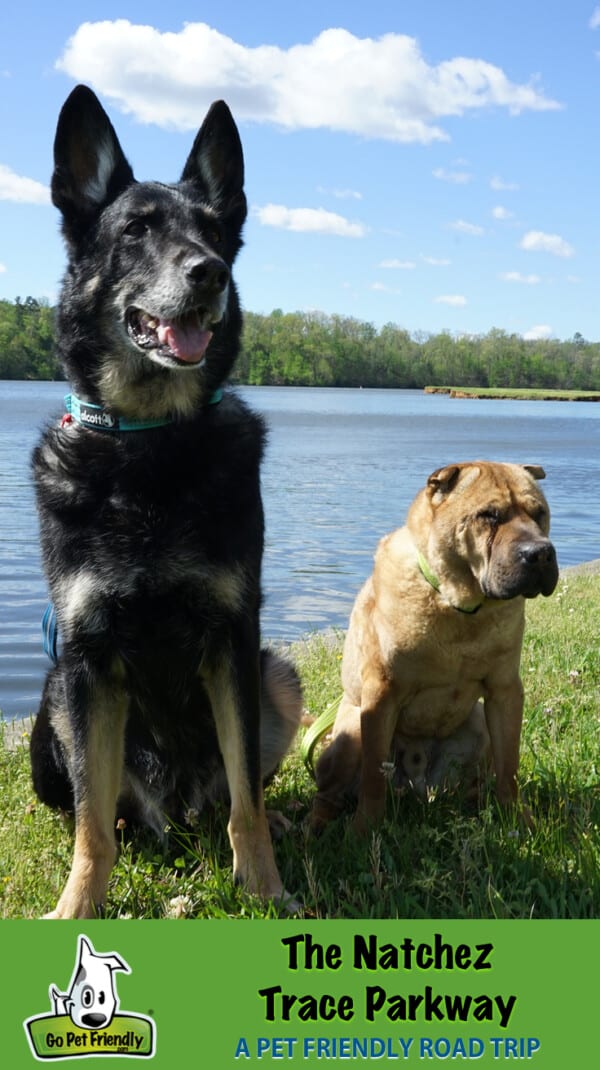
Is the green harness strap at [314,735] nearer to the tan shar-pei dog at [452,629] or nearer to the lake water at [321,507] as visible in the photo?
the tan shar-pei dog at [452,629]

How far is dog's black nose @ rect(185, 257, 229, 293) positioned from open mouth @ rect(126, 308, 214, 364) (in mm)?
113

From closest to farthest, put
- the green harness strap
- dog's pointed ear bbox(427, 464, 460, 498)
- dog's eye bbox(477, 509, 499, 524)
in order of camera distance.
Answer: dog's eye bbox(477, 509, 499, 524) → dog's pointed ear bbox(427, 464, 460, 498) → the green harness strap

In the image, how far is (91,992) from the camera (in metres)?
2.69

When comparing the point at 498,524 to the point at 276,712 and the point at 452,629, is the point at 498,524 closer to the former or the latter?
the point at 452,629

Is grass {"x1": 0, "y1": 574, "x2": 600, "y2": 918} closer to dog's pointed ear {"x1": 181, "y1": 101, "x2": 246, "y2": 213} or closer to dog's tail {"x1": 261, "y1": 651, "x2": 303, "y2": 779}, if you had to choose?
dog's tail {"x1": 261, "y1": 651, "x2": 303, "y2": 779}

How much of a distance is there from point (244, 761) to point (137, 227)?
192 cm

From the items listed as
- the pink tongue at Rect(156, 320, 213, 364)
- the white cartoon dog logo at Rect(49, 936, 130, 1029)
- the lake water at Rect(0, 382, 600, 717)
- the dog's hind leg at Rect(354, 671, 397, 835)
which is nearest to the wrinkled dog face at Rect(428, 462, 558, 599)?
the dog's hind leg at Rect(354, 671, 397, 835)

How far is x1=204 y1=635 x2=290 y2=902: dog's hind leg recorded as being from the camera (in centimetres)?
337

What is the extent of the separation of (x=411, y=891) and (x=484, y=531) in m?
1.37

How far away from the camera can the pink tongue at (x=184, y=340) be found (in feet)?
11.1

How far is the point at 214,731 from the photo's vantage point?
371 cm

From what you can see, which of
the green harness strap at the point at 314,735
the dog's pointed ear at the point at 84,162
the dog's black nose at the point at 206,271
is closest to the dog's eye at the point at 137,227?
the dog's pointed ear at the point at 84,162

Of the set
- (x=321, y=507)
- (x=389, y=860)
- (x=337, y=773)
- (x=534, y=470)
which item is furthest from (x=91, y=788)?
(x=321, y=507)

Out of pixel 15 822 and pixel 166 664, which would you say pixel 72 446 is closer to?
pixel 166 664
